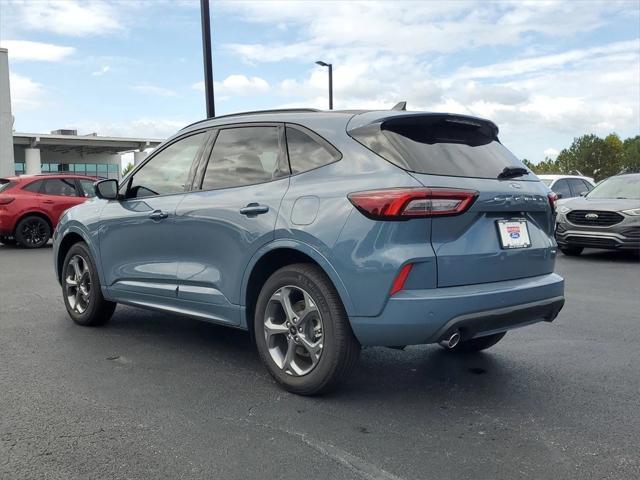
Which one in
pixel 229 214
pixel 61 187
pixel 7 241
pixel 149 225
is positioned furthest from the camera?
pixel 7 241

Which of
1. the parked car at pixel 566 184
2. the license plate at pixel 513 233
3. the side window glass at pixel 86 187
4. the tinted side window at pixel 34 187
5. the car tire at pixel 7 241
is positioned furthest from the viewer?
the parked car at pixel 566 184

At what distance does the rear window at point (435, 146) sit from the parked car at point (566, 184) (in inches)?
490

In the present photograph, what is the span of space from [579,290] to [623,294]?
19.7 inches

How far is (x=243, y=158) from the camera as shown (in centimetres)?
465

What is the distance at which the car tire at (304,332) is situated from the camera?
388 centimetres

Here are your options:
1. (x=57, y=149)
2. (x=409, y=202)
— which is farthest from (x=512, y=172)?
(x=57, y=149)

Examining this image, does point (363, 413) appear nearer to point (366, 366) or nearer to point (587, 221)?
point (366, 366)

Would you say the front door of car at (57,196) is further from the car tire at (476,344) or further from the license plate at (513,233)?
the license plate at (513,233)

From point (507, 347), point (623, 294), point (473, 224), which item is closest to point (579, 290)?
point (623, 294)

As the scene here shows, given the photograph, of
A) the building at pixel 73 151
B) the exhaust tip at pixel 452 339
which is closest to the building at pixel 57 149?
the building at pixel 73 151

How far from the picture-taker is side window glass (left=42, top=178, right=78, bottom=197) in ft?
48.4

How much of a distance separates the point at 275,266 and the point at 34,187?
1183cm

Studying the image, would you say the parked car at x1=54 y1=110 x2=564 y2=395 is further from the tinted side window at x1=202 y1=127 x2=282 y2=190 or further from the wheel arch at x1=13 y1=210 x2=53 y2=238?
the wheel arch at x1=13 y1=210 x2=53 y2=238

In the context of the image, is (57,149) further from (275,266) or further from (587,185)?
(275,266)
